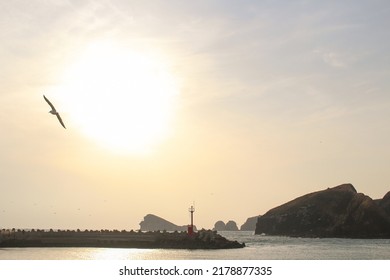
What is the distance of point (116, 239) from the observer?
309 ft

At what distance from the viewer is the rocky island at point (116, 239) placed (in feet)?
303

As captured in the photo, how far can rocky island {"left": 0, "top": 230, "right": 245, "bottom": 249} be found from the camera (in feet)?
303
